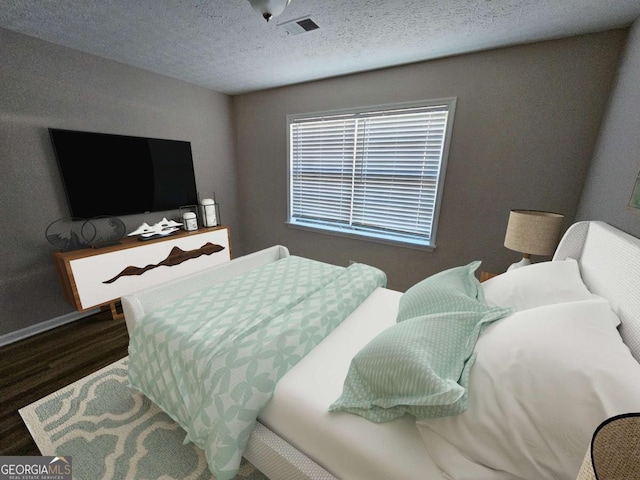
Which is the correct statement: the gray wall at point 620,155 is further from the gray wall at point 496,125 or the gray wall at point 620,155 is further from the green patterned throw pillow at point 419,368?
the green patterned throw pillow at point 419,368

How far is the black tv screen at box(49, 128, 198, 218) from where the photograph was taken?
2139mm

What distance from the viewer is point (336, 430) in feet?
2.74

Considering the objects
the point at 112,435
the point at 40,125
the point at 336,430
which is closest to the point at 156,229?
the point at 40,125

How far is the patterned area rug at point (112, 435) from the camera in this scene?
3.80ft

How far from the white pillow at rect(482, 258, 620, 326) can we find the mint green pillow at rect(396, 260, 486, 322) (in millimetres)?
84

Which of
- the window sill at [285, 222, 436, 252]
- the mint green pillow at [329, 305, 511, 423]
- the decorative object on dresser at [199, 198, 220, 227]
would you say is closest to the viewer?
the mint green pillow at [329, 305, 511, 423]

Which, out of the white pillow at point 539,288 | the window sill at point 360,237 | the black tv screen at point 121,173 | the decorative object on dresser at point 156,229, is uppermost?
the black tv screen at point 121,173

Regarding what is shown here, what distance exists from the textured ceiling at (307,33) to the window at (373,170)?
49 cm

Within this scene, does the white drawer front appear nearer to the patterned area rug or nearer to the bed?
the patterned area rug

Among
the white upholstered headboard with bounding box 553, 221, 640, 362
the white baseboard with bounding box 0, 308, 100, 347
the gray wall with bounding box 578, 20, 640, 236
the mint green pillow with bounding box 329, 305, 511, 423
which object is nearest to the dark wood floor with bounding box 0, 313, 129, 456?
the white baseboard with bounding box 0, 308, 100, 347

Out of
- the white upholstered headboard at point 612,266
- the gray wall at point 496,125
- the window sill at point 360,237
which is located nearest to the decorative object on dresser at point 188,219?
the window sill at point 360,237

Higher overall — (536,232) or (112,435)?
(536,232)

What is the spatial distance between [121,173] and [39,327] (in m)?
1.52

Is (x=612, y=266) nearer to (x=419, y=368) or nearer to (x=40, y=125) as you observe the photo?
(x=419, y=368)
